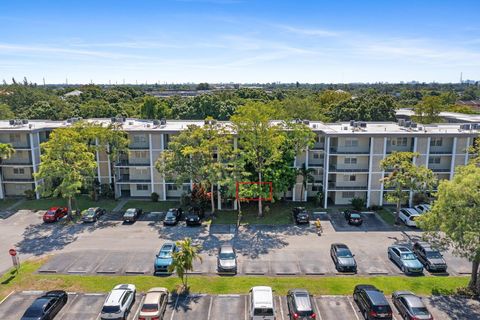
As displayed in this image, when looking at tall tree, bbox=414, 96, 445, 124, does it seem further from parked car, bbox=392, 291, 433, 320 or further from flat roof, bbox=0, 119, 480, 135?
parked car, bbox=392, 291, 433, 320

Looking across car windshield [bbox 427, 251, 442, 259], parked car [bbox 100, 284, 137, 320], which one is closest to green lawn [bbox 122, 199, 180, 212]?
parked car [bbox 100, 284, 137, 320]

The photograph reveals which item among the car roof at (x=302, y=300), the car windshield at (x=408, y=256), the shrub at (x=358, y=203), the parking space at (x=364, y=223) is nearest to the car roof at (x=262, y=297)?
the car roof at (x=302, y=300)

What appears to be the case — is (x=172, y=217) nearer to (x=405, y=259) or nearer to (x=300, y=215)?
(x=300, y=215)

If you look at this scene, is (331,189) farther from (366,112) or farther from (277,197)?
(366,112)

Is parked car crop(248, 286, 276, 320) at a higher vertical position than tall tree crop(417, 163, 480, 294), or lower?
lower

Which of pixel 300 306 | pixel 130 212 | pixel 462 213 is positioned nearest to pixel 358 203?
pixel 462 213
